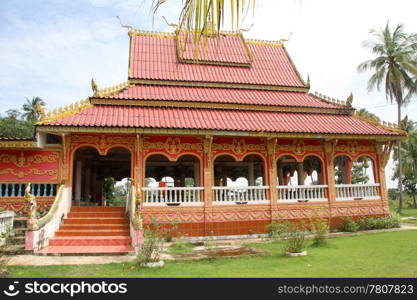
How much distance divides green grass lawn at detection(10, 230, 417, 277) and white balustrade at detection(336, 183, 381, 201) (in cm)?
391

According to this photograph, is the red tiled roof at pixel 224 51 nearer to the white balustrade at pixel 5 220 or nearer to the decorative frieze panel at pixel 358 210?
the decorative frieze panel at pixel 358 210

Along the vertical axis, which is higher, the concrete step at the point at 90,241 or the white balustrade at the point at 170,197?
the white balustrade at the point at 170,197

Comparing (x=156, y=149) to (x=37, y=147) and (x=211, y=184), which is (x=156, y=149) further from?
(x=37, y=147)

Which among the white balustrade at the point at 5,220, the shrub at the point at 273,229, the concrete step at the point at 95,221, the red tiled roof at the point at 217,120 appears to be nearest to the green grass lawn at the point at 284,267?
the shrub at the point at 273,229

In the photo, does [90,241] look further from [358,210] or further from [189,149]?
[358,210]

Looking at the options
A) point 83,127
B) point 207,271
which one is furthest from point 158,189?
point 207,271

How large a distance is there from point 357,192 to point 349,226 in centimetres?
162

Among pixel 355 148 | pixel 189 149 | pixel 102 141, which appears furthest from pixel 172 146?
pixel 355 148

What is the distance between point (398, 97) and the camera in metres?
24.3

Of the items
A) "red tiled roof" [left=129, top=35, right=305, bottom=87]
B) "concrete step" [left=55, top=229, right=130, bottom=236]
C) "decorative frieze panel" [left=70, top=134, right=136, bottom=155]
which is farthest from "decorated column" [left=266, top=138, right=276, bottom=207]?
"concrete step" [left=55, top=229, right=130, bottom=236]

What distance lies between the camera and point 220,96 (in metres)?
13.9

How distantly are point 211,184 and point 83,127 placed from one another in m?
4.60

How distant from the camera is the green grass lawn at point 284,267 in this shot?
629cm

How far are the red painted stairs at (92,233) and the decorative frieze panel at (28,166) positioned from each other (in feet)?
4.72
